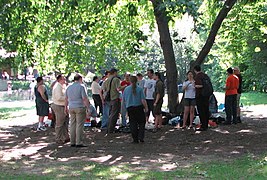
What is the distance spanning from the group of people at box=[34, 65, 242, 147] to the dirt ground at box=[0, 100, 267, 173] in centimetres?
35

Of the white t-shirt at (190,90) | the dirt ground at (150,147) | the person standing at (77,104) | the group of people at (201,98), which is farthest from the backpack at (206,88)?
the person standing at (77,104)

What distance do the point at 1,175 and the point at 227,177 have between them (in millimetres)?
3575

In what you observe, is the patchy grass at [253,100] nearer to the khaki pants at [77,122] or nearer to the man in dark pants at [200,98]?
the man in dark pants at [200,98]

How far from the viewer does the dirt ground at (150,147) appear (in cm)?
862

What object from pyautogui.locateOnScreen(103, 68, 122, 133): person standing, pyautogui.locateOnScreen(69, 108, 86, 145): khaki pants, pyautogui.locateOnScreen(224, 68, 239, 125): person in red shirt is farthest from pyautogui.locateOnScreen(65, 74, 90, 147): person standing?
pyautogui.locateOnScreen(224, 68, 239, 125): person in red shirt

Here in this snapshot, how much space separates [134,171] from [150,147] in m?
2.76

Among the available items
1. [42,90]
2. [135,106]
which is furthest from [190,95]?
[42,90]

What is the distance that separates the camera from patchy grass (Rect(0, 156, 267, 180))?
687 cm

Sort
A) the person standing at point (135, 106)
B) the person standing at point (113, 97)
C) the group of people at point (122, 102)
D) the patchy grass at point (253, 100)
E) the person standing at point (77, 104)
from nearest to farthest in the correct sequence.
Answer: the person standing at point (77, 104)
the group of people at point (122, 102)
the person standing at point (135, 106)
the person standing at point (113, 97)
the patchy grass at point (253, 100)

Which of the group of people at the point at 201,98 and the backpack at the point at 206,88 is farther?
the group of people at the point at 201,98

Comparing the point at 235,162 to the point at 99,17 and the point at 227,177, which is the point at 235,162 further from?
the point at 99,17

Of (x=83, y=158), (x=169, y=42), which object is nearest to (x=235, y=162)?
(x=83, y=158)

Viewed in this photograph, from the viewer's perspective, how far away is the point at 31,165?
27.0ft

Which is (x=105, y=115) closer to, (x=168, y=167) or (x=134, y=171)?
(x=168, y=167)
